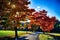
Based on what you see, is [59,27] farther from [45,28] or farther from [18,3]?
[18,3]

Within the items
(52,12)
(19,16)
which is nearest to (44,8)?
(52,12)

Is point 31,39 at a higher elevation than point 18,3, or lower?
lower

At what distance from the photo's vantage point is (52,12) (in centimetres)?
449

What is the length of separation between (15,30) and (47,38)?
21.9 inches

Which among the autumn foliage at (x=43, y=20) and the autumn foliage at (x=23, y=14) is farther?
the autumn foliage at (x=43, y=20)

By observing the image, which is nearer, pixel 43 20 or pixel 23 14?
pixel 23 14

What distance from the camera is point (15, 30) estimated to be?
441 cm

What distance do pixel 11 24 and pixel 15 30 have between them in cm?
13

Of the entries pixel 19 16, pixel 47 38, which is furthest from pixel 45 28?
pixel 19 16

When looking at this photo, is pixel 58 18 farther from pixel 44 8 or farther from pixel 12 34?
pixel 12 34

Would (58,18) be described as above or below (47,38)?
above

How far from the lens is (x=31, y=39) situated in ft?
14.7

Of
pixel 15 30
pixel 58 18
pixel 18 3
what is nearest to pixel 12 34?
pixel 15 30

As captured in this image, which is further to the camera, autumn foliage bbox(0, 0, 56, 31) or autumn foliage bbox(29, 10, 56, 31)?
autumn foliage bbox(29, 10, 56, 31)
